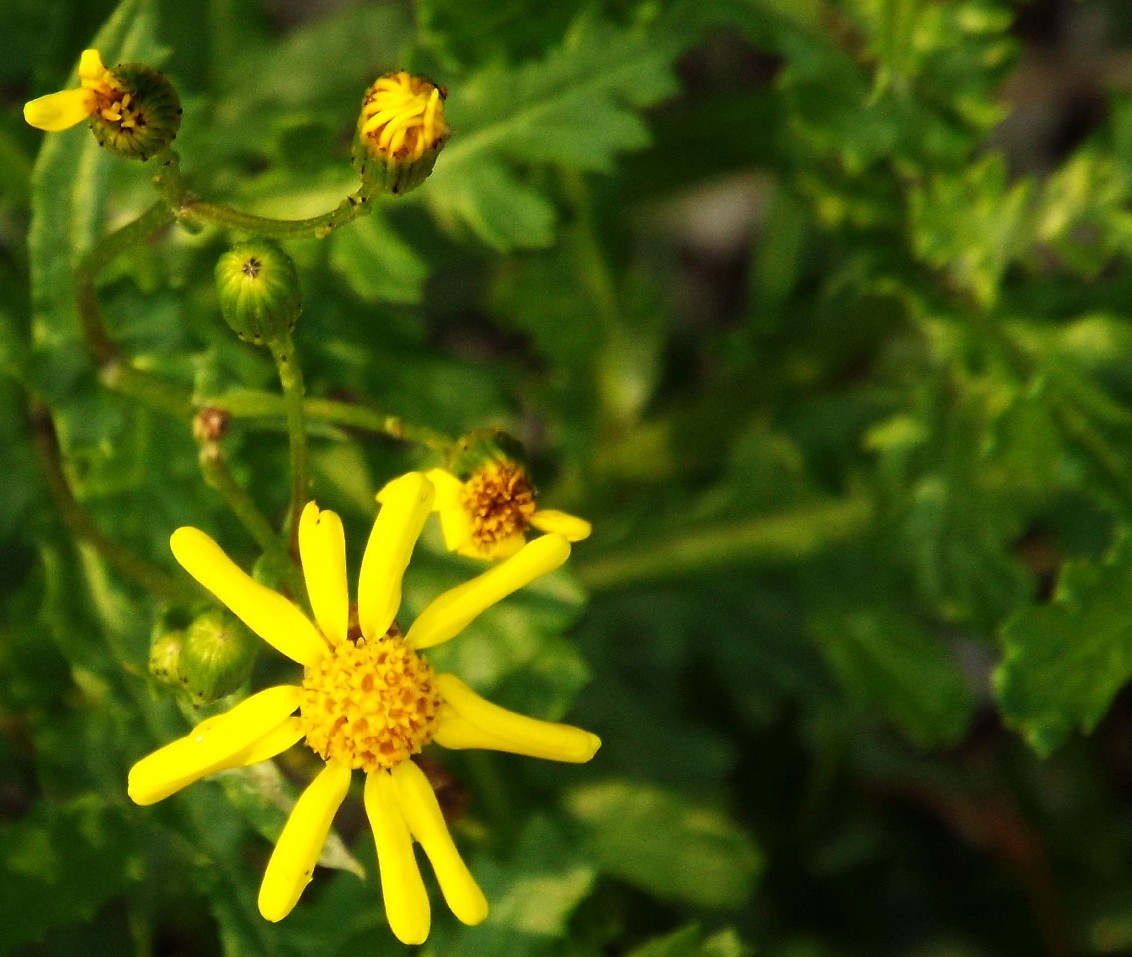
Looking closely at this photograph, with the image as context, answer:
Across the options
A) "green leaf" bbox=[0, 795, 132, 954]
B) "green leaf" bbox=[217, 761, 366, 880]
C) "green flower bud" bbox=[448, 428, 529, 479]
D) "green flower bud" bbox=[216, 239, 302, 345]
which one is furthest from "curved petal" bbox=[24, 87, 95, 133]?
"green leaf" bbox=[0, 795, 132, 954]

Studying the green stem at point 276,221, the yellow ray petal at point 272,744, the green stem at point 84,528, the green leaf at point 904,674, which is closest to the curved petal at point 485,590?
the yellow ray petal at point 272,744

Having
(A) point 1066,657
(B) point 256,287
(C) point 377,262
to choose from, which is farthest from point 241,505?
(A) point 1066,657

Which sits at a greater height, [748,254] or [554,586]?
[748,254]

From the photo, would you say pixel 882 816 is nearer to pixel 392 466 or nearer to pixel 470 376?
pixel 470 376

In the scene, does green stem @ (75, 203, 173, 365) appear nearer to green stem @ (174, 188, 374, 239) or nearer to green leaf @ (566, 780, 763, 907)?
green stem @ (174, 188, 374, 239)

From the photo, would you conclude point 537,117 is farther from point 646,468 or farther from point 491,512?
point 646,468

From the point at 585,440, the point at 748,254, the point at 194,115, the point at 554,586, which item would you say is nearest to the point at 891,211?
the point at 585,440
